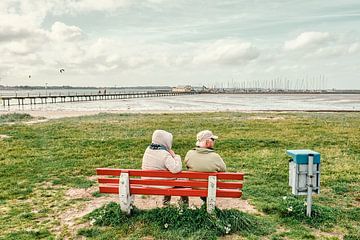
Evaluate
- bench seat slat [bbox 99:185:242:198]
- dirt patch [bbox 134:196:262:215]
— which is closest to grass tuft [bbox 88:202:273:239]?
bench seat slat [bbox 99:185:242:198]

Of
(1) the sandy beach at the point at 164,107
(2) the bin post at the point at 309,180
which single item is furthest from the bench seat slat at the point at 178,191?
(1) the sandy beach at the point at 164,107

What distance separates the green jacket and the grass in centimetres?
73

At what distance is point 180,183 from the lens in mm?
5727

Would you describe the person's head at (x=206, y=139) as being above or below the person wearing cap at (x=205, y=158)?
above

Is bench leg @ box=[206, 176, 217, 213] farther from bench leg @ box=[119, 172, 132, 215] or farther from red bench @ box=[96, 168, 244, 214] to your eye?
bench leg @ box=[119, 172, 132, 215]

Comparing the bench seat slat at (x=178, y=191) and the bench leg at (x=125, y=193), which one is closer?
the bench seat slat at (x=178, y=191)

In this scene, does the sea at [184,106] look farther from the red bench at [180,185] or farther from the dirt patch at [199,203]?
the red bench at [180,185]

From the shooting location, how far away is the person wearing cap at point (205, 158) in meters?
6.12

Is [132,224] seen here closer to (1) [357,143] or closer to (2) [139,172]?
(2) [139,172]

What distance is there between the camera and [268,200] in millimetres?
7309

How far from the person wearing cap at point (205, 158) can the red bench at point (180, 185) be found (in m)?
0.23

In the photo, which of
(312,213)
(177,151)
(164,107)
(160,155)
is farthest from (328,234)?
(164,107)

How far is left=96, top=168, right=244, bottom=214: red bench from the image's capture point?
571cm

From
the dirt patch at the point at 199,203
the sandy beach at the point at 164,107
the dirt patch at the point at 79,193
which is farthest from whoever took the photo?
the sandy beach at the point at 164,107
